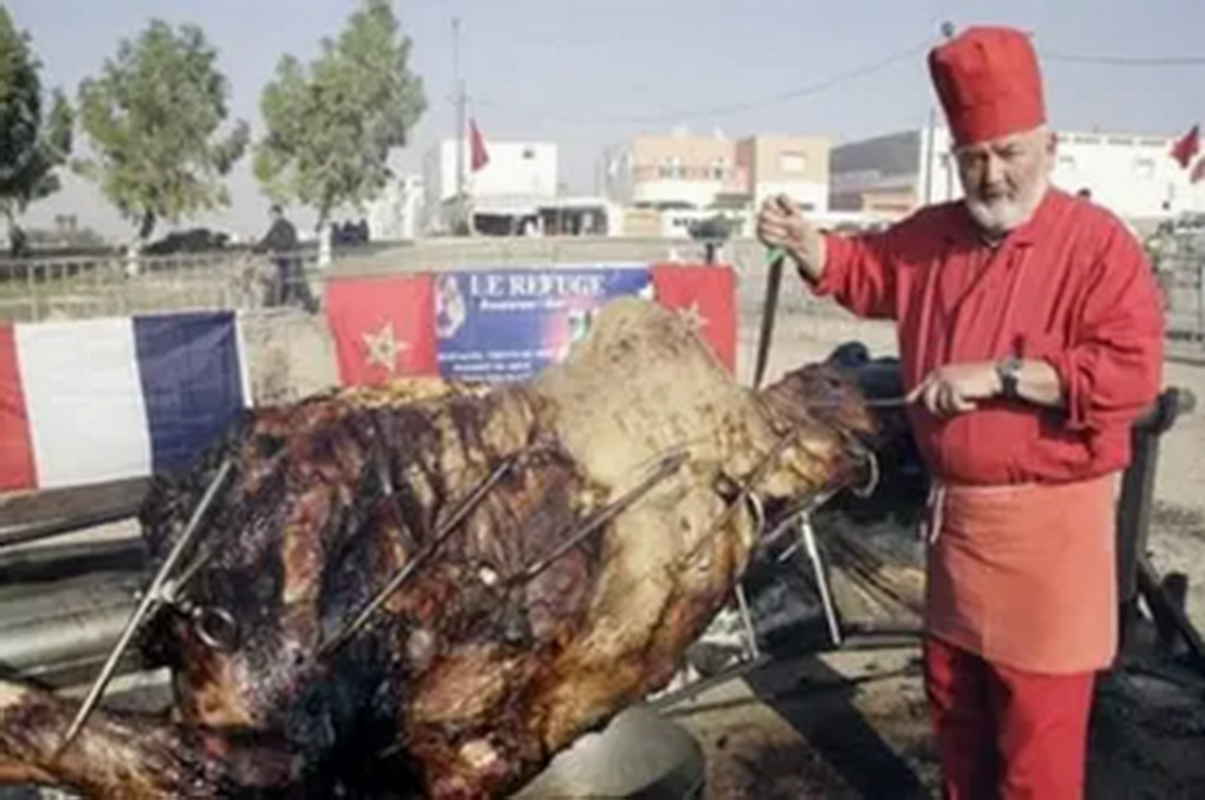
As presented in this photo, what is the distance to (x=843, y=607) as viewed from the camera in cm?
484

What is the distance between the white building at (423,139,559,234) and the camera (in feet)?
172

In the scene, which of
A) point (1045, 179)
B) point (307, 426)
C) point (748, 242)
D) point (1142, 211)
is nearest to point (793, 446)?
point (1045, 179)

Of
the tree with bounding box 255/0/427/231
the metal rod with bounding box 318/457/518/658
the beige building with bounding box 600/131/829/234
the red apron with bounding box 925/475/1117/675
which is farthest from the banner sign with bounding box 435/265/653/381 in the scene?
the beige building with bounding box 600/131/829/234

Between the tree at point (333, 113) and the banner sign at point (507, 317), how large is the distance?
2603 centimetres

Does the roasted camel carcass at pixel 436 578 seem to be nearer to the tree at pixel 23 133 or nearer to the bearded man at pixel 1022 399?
the bearded man at pixel 1022 399

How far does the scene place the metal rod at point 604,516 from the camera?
252 centimetres

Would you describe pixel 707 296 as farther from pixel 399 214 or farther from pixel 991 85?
pixel 399 214

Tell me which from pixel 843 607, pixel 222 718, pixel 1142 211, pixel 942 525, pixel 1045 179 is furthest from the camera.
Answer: pixel 1142 211

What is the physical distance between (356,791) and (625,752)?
1490mm

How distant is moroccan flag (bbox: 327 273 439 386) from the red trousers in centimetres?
464

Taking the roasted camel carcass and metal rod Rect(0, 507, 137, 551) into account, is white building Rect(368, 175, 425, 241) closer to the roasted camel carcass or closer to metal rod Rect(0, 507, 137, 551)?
metal rod Rect(0, 507, 137, 551)

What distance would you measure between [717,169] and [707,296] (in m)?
68.8

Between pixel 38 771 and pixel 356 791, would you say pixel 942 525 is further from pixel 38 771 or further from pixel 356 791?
pixel 38 771

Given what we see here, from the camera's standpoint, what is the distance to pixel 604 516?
2.59 meters
